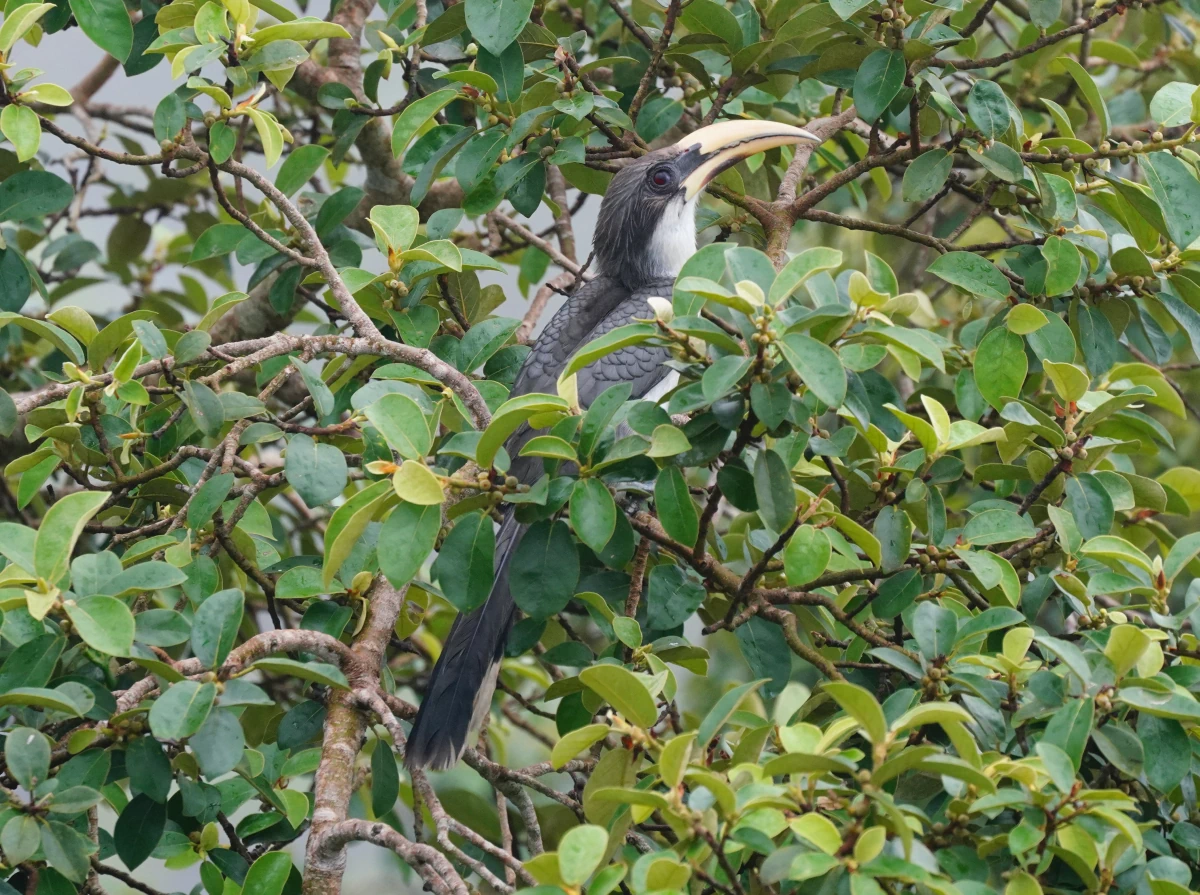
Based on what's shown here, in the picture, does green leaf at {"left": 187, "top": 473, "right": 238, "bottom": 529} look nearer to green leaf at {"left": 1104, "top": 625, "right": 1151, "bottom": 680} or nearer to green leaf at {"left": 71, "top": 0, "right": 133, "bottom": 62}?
green leaf at {"left": 71, "top": 0, "right": 133, "bottom": 62}

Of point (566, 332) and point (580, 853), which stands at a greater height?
point (580, 853)

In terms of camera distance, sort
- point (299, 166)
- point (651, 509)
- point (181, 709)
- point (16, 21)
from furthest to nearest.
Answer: point (651, 509) < point (299, 166) < point (16, 21) < point (181, 709)

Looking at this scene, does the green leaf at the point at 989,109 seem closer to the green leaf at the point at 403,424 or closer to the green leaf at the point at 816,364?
the green leaf at the point at 816,364

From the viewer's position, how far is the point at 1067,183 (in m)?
2.70

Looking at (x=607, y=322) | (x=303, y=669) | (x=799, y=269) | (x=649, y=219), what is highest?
(x=799, y=269)

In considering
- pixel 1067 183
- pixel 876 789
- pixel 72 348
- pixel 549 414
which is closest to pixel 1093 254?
pixel 1067 183

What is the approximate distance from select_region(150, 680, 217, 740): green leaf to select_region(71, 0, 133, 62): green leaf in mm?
1629

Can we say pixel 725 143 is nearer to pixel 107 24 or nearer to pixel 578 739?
pixel 107 24

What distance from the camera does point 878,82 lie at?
2.77m

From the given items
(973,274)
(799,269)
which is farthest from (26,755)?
(973,274)

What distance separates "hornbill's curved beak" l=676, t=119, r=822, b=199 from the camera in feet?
11.9

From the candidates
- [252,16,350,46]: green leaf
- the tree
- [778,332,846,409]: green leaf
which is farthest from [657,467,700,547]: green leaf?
[252,16,350,46]: green leaf

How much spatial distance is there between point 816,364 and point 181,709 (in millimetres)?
1115

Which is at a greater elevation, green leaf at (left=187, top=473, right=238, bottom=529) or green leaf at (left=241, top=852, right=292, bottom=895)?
green leaf at (left=187, top=473, right=238, bottom=529)
